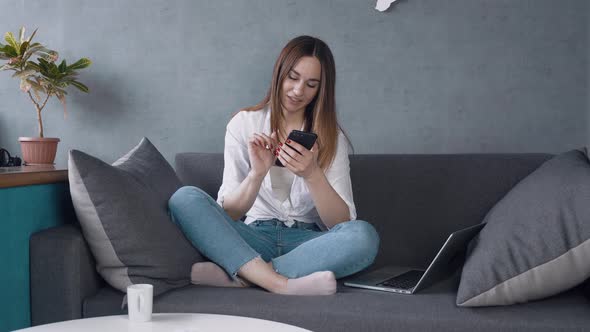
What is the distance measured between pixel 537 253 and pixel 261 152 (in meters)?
0.82

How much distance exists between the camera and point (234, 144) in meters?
1.96

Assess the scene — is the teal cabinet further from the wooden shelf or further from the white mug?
the white mug

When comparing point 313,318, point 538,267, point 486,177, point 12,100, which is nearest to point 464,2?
point 486,177

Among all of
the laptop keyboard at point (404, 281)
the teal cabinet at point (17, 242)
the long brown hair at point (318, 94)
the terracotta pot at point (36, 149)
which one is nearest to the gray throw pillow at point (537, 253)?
the laptop keyboard at point (404, 281)

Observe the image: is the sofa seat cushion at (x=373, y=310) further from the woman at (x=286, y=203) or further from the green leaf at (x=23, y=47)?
the green leaf at (x=23, y=47)

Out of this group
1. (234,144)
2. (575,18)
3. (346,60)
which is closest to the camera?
(234,144)

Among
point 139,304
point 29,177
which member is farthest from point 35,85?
point 139,304

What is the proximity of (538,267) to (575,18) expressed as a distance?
1.22m

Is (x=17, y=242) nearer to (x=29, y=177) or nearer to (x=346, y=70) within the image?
(x=29, y=177)

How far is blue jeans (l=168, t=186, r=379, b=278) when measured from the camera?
5.23ft

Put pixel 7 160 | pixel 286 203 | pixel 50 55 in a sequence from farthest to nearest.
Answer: pixel 50 55 → pixel 7 160 → pixel 286 203

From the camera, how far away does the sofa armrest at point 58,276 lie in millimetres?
1475

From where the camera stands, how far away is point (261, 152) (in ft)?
5.92

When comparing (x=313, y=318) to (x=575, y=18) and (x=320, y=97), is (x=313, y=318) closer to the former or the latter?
(x=320, y=97)
